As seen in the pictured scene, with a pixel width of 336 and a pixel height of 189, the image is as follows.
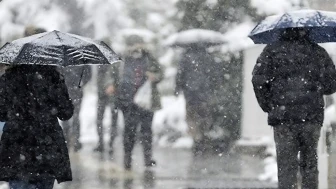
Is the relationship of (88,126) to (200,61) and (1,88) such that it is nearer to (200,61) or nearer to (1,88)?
(200,61)

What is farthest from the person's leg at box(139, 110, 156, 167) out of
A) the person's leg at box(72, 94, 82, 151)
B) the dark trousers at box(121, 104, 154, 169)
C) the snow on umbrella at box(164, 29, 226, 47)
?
the snow on umbrella at box(164, 29, 226, 47)

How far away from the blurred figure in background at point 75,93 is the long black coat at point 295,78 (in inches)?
171

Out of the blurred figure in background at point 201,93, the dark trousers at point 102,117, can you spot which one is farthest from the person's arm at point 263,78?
the dark trousers at point 102,117

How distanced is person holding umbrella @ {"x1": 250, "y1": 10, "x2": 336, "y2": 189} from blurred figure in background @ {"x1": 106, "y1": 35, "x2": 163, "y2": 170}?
3263 mm

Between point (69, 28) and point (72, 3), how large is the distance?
28.4 inches

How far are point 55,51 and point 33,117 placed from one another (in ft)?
1.58

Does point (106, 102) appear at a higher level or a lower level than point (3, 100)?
higher

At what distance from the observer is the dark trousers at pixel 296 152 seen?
6410 millimetres

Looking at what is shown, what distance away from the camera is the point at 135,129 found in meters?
10.6

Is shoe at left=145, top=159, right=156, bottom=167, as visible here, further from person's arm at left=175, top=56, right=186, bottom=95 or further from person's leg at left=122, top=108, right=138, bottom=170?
Result: person's arm at left=175, top=56, right=186, bottom=95

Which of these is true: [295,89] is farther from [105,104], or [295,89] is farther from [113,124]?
[105,104]

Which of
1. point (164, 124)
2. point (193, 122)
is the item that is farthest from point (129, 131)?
point (164, 124)

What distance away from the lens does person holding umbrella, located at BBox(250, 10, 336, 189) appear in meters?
6.34

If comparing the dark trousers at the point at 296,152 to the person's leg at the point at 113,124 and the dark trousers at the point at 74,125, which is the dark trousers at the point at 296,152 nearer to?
the person's leg at the point at 113,124
